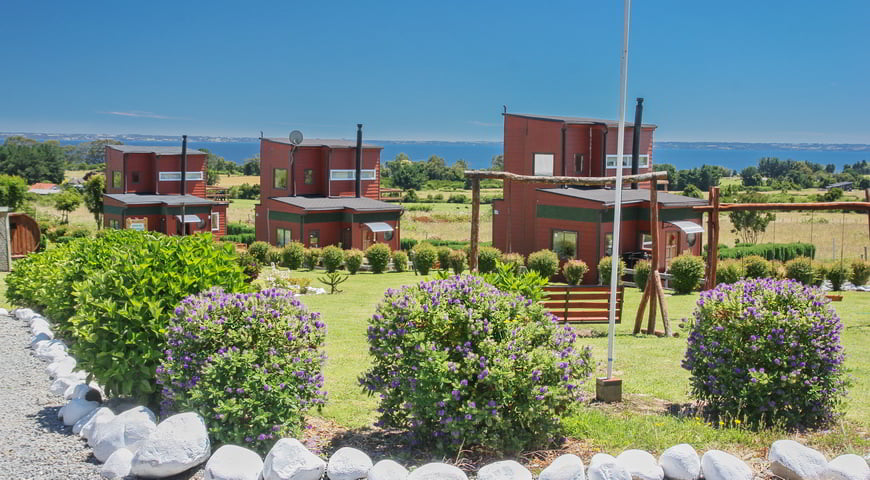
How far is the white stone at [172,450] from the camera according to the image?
5777 mm

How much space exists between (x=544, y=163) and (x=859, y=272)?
11.6 metres

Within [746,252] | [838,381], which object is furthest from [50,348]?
[746,252]

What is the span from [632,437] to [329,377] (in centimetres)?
389

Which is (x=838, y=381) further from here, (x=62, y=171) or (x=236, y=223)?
(x=62, y=171)

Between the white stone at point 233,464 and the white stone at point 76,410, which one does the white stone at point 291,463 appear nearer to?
the white stone at point 233,464

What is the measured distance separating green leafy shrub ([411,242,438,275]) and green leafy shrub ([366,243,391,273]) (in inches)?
49.7

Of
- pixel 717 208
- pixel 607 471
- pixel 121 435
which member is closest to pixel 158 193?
pixel 717 208

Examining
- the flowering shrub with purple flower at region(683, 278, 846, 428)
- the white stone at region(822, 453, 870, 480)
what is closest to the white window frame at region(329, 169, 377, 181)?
the flowering shrub with purple flower at region(683, 278, 846, 428)

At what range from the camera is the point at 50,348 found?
9984 mm

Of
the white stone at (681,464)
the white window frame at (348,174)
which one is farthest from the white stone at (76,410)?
the white window frame at (348,174)

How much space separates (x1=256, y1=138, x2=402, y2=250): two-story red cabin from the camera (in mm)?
33969

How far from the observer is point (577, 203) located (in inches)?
1051

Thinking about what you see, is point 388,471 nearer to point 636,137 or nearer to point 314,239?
point 636,137

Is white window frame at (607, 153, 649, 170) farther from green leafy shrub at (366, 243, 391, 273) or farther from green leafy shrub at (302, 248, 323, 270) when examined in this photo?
green leafy shrub at (302, 248, 323, 270)
